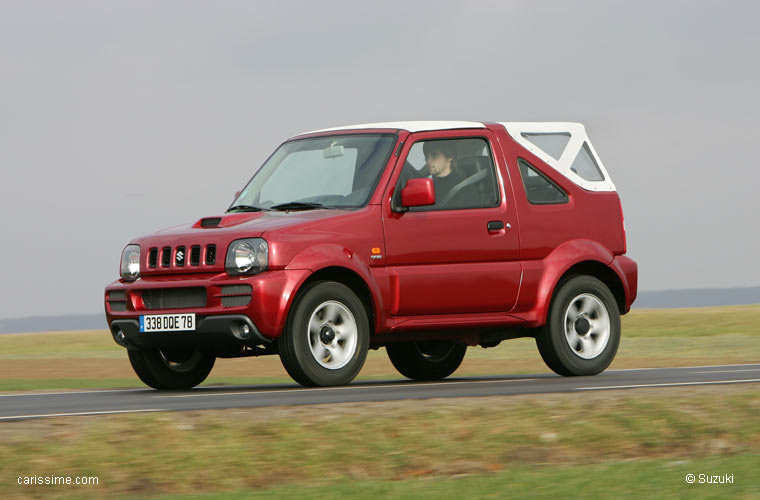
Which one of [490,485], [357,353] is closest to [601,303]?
[357,353]

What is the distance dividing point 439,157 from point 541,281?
4.91ft

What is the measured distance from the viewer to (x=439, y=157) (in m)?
12.4

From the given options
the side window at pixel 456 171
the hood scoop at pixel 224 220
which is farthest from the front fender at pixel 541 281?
the hood scoop at pixel 224 220

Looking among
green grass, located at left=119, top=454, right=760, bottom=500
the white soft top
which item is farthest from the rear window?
green grass, located at left=119, top=454, right=760, bottom=500

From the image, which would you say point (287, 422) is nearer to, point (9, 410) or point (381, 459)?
point (381, 459)

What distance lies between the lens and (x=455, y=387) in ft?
38.1

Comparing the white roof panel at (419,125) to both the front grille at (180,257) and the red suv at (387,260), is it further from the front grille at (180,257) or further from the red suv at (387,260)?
the front grille at (180,257)

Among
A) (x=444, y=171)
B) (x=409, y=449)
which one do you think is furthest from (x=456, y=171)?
(x=409, y=449)

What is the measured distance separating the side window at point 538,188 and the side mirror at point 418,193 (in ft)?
5.02

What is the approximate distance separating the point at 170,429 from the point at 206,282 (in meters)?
3.30

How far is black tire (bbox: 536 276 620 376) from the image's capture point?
1273 centimetres

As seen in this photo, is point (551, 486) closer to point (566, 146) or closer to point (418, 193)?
point (418, 193)

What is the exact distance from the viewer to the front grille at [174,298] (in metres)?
11.1

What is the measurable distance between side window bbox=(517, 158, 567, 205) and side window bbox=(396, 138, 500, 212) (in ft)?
1.29
